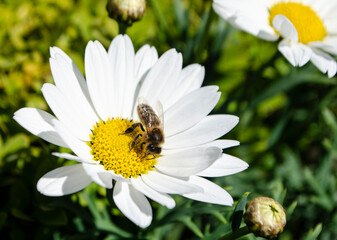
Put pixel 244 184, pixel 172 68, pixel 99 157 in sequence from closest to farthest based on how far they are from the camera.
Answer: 1. pixel 99 157
2. pixel 172 68
3. pixel 244 184

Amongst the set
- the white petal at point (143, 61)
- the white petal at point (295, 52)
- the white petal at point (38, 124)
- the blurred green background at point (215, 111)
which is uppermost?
the white petal at point (295, 52)

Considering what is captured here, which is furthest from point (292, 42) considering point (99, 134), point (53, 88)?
point (53, 88)

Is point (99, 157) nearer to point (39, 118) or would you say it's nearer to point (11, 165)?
point (39, 118)

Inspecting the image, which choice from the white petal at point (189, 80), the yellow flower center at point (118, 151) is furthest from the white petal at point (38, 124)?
the white petal at point (189, 80)

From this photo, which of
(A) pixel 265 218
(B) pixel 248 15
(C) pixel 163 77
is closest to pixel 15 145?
(C) pixel 163 77

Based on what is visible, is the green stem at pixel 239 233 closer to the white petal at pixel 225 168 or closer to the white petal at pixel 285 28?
the white petal at pixel 225 168

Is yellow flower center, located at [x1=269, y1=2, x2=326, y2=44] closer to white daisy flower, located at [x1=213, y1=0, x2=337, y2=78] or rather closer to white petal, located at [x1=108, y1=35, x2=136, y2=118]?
white daisy flower, located at [x1=213, y1=0, x2=337, y2=78]
